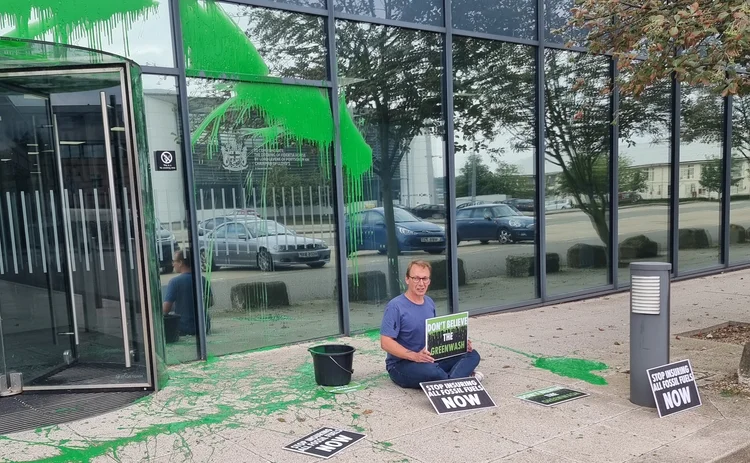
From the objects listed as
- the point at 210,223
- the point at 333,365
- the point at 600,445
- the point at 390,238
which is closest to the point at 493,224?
the point at 390,238

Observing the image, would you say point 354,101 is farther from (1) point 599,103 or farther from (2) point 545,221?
(1) point 599,103

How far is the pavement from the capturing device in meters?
4.09

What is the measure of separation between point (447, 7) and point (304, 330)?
4.44m

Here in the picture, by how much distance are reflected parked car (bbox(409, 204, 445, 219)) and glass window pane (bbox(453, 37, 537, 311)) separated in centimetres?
28

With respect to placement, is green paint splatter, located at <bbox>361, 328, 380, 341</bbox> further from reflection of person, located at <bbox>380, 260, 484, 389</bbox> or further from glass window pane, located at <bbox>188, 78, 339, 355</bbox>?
reflection of person, located at <bbox>380, 260, 484, 389</bbox>

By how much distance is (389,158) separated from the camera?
7.91 m

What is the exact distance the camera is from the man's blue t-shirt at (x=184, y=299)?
20.8 feet

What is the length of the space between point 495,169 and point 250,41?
152 inches

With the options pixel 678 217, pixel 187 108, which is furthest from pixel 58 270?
pixel 678 217

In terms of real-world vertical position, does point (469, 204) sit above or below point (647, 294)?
above

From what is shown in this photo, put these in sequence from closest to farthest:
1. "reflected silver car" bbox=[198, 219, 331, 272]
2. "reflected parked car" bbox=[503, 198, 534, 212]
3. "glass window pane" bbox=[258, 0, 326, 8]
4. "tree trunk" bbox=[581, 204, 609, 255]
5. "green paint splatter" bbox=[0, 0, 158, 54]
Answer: "green paint splatter" bbox=[0, 0, 158, 54]
"reflected silver car" bbox=[198, 219, 331, 272]
"glass window pane" bbox=[258, 0, 326, 8]
"reflected parked car" bbox=[503, 198, 534, 212]
"tree trunk" bbox=[581, 204, 609, 255]

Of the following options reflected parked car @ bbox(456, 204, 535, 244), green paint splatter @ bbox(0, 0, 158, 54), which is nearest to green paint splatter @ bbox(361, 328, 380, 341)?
reflected parked car @ bbox(456, 204, 535, 244)

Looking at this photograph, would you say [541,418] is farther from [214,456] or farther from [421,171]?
[421,171]

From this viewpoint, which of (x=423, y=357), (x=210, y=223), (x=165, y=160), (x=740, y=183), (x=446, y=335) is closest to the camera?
(x=423, y=357)
